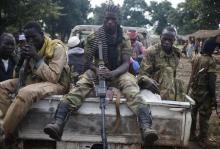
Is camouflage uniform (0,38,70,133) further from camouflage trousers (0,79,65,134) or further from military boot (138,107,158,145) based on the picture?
military boot (138,107,158,145)

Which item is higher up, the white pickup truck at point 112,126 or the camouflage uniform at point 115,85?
the camouflage uniform at point 115,85

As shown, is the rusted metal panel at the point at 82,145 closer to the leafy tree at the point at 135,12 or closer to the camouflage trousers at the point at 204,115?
the camouflage trousers at the point at 204,115

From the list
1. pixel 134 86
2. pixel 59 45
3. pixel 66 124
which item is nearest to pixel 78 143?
pixel 66 124

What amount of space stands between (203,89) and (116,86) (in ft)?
9.42

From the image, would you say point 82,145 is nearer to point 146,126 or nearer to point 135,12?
point 146,126

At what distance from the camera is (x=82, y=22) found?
54062mm

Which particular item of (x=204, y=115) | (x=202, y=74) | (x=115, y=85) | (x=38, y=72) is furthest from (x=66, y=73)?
(x=204, y=115)

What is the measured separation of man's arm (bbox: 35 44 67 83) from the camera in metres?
4.82

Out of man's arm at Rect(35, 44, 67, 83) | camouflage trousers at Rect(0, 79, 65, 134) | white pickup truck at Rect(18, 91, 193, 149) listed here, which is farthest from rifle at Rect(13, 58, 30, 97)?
white pickup truck at Rect(18, 91, 193, 149)

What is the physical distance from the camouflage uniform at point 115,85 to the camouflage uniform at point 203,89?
95.6 inches

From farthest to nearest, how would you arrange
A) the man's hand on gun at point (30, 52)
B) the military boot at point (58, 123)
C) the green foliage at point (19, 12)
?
the green foliage at point (19, 12) < the man's hand on gun at point (30, 52) < the military boot at point (58, 123)

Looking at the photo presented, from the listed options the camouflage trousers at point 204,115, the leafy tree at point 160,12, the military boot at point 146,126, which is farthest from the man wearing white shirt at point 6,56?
the leafy tree at point 160,12

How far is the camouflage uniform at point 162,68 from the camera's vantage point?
534cm

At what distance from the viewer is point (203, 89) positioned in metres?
7.35
